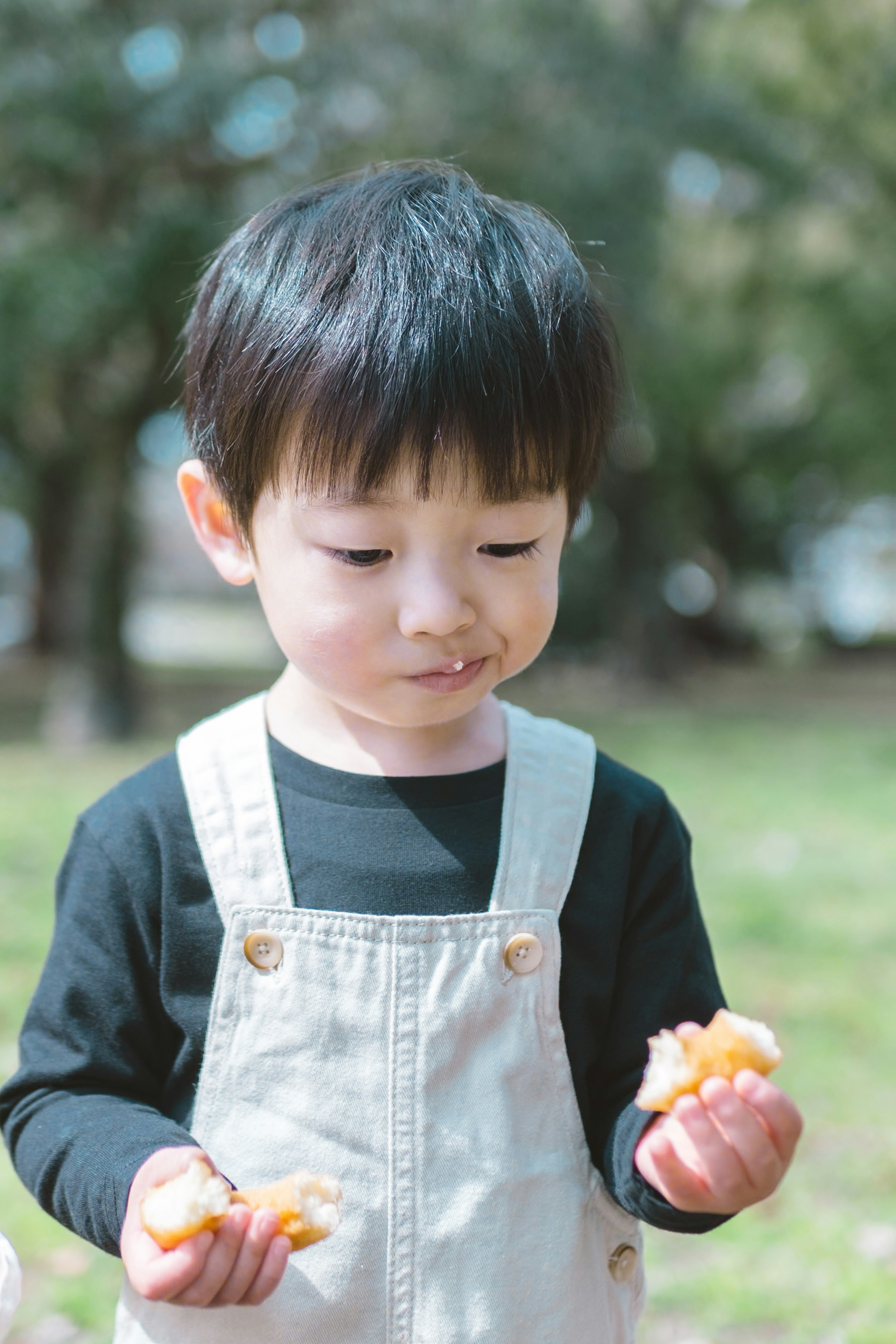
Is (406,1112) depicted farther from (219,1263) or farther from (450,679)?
(450,679)

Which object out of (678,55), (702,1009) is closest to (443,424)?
(702,1009)

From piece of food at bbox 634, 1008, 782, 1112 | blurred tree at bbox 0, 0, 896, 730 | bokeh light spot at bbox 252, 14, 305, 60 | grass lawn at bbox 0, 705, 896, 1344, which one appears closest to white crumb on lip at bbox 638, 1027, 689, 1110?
piece of food at bbox 634, 1008, 782, 1112

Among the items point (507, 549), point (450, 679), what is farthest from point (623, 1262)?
point (507, 549)

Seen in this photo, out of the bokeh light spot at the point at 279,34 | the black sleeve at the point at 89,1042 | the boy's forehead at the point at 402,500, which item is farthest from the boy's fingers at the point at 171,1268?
the bokeh light spot at the point at 279,34

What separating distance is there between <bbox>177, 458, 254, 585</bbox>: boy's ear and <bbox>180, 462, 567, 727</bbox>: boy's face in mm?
63

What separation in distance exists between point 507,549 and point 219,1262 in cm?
64

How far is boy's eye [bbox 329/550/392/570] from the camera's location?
1117mm

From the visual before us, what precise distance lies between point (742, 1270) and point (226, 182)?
685 centimetres

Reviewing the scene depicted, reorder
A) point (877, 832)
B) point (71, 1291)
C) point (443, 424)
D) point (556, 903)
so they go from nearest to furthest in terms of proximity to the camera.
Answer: point (443, 424) < point (556, 903) < point (71, 1291) < point (877, 832)

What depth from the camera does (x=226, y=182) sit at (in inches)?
298

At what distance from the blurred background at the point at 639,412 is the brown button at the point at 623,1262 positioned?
79cm

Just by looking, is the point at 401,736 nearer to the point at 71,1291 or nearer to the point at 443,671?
the point at 443,671

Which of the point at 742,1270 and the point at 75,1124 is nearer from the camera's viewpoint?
the point at 75,1124

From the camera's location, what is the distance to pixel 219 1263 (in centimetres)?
96
